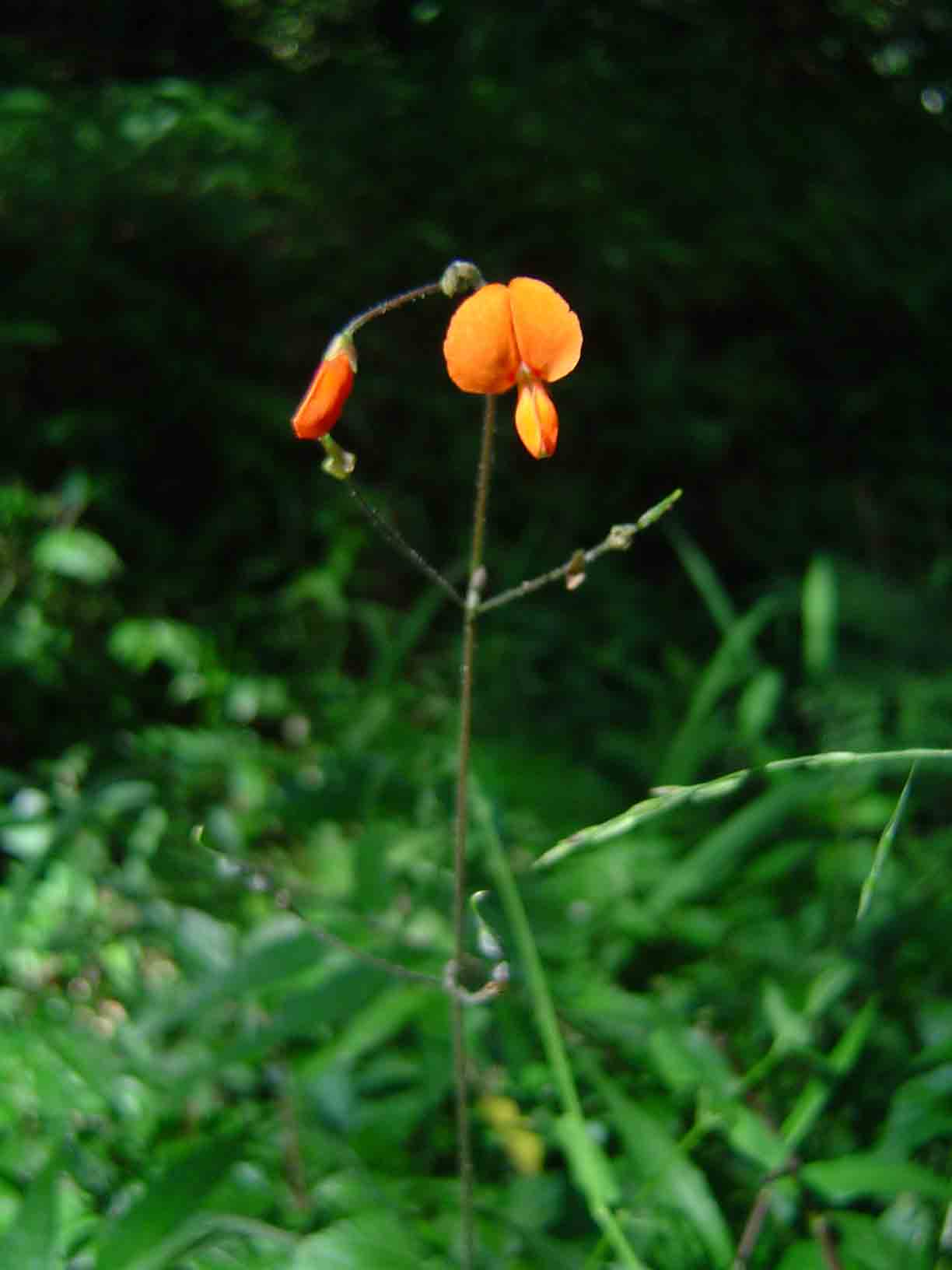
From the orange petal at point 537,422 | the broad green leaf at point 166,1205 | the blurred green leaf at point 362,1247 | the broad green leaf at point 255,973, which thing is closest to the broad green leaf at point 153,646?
the broad green leaf at point 255,973

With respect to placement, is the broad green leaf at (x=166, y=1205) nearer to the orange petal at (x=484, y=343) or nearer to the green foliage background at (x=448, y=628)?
the green foliage background at (x=448, y=628)

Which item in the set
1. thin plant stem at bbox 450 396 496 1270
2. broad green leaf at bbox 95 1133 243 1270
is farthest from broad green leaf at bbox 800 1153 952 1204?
broad green leaf at bbox 95 1133 243 1270

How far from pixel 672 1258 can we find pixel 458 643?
1499 millimetres

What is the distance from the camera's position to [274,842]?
2014mm

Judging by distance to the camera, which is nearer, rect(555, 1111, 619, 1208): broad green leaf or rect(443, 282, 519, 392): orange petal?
rect(443, 282, 519, 392): orange petal

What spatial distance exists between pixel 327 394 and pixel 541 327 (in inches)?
5.5

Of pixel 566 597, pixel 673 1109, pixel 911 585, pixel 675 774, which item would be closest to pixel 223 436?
pixel 566 597

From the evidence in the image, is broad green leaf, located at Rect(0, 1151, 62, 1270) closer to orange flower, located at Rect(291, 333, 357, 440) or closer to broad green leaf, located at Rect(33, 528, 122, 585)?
orange flower, located at Rect(291, 333, 357, 440)

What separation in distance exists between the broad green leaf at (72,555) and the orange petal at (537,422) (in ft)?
5.29

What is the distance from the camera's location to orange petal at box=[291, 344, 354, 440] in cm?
67

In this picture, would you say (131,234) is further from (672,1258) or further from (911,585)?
(672,1258)

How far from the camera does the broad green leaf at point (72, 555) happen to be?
2.13 metres

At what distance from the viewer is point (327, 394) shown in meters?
0.69

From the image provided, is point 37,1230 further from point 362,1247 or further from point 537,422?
point 537,422
